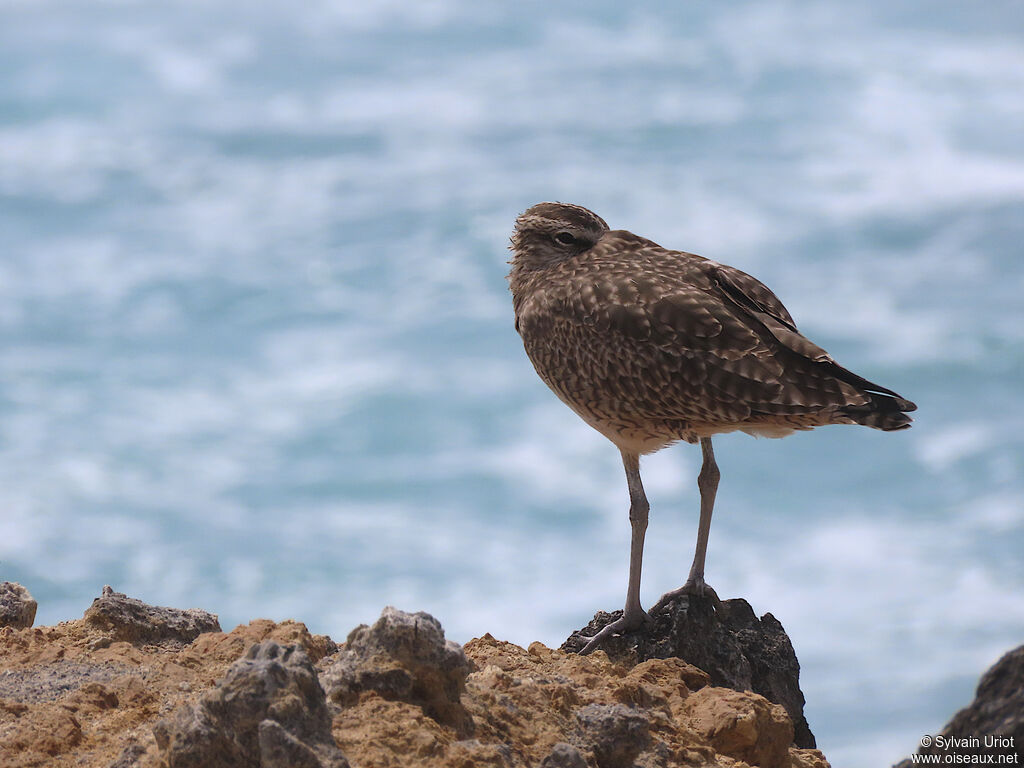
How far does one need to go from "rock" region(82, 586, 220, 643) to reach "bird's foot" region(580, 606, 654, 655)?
3.43 m

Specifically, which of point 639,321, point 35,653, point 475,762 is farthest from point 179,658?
point 639,321

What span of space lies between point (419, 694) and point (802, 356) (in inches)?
194

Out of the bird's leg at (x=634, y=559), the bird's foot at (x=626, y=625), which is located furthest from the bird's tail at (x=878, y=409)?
the bird's foot at (x=626, y=625)

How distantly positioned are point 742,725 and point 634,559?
237 cm

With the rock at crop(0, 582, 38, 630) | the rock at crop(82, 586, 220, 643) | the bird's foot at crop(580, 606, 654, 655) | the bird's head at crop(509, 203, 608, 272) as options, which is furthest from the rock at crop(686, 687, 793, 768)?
the rock at crop(0, 582, 38, 630)

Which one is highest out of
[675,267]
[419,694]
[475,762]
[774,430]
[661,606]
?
[675,267]

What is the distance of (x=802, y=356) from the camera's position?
34.1 ft

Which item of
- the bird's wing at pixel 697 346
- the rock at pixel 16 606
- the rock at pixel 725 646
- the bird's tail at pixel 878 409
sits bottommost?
the rock at pixel 725 646

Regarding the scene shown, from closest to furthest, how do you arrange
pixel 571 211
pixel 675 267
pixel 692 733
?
pixel 692 733 < pixel 675 267 < pixel 571 211

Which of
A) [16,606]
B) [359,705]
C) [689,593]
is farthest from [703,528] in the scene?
[16,606]

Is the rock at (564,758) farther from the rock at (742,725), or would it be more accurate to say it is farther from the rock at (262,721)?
the rock at (742,725)

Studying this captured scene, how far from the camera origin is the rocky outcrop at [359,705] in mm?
6512

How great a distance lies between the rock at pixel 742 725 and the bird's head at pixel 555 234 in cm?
490

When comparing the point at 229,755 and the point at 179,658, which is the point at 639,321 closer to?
the point at 179,658
